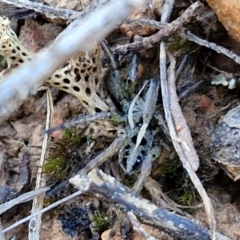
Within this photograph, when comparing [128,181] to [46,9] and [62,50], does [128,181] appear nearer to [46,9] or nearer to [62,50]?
[46,9]

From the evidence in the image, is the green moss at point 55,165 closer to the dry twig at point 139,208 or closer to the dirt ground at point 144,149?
the dirt ground at point 144,149

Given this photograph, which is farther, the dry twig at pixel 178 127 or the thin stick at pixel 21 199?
the thin stick at pixel 21 199

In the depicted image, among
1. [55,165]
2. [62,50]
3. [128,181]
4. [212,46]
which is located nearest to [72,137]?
[55,165]

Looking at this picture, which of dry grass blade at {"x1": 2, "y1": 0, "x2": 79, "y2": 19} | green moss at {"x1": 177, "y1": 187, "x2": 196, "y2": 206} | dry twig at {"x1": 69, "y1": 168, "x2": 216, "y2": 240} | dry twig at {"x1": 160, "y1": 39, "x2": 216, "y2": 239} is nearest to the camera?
dry twig at {"x1": 69, "y1": 168, "x2": 216, "y2": 240}

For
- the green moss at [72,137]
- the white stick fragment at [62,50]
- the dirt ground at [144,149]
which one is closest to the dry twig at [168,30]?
the dirt ground at [144,149]

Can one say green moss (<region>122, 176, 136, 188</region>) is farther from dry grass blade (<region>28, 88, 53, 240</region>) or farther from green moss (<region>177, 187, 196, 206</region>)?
dry grass blade (<region>28, 88, 53, 240</region>)

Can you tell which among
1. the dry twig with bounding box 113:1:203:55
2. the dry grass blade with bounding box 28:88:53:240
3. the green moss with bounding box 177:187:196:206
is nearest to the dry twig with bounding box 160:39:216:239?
the dry twig with bounding box 113:1:203:55

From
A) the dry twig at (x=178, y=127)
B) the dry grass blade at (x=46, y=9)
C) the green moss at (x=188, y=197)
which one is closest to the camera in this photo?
the dry twig at (x=178, y=127)

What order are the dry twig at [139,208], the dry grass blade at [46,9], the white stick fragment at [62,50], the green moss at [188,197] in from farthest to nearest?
the dry grass blade at [46,9] → the green moss at [188,197] → the dry twig at [139,208] → the white stick fragment at [62,50]
